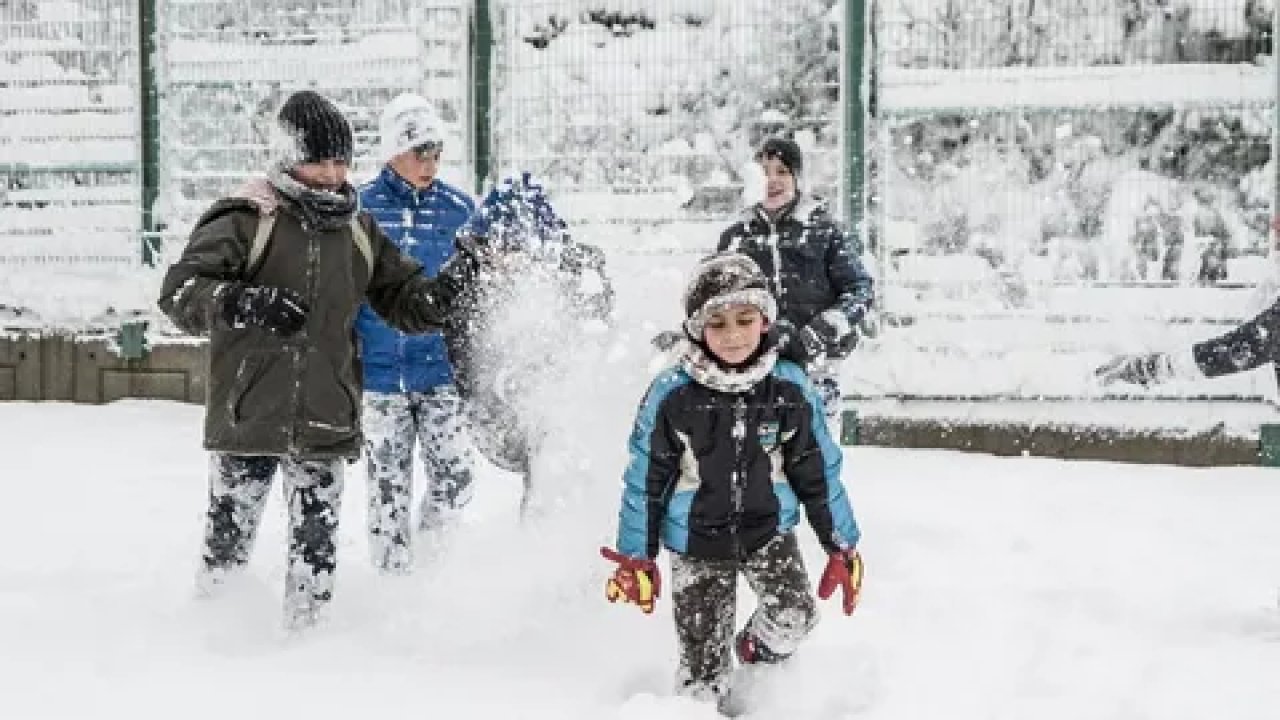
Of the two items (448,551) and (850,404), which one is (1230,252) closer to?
(850,404)

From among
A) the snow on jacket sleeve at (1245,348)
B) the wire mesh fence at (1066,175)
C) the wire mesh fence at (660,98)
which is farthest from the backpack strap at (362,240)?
the wire mesh fence at (1066,175)

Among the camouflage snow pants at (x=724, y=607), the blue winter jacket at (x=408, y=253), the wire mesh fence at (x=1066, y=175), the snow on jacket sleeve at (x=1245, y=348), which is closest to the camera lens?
the camouflage snow pants at (x=724, y=607)

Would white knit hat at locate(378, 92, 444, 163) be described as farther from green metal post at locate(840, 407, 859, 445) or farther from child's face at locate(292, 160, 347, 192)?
green metal post at locate(840, 407, 859, 445)

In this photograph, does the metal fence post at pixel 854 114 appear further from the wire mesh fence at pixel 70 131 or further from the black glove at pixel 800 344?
the wire mesh fence at pixel 70 131

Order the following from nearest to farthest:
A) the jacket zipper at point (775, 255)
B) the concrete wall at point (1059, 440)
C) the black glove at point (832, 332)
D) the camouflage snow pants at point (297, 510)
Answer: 1. the camouflage snow pants at point (297, 510)
2. the black glove at point (832, 332)
3. the jacket zipper at point (775, 255)
4. the concrete wall at point (1059, 440)

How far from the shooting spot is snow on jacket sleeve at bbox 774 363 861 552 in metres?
3.87

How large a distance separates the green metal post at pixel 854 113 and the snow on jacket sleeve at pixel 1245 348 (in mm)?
3785

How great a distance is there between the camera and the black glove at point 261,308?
393 cm

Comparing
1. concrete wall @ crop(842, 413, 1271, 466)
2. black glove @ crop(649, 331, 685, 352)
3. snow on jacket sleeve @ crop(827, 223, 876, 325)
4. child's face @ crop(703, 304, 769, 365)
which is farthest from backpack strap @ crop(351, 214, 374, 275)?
concrete wall @ crop(842, 413, 1271, 466)

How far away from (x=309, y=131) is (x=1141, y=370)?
282 cm

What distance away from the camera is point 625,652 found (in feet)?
14.3

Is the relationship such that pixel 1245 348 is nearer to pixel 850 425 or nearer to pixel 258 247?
pixel 258 247

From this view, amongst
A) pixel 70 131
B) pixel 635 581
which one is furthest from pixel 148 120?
pixel 635 581

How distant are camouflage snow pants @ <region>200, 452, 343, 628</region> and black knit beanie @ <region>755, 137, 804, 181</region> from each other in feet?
7.38
